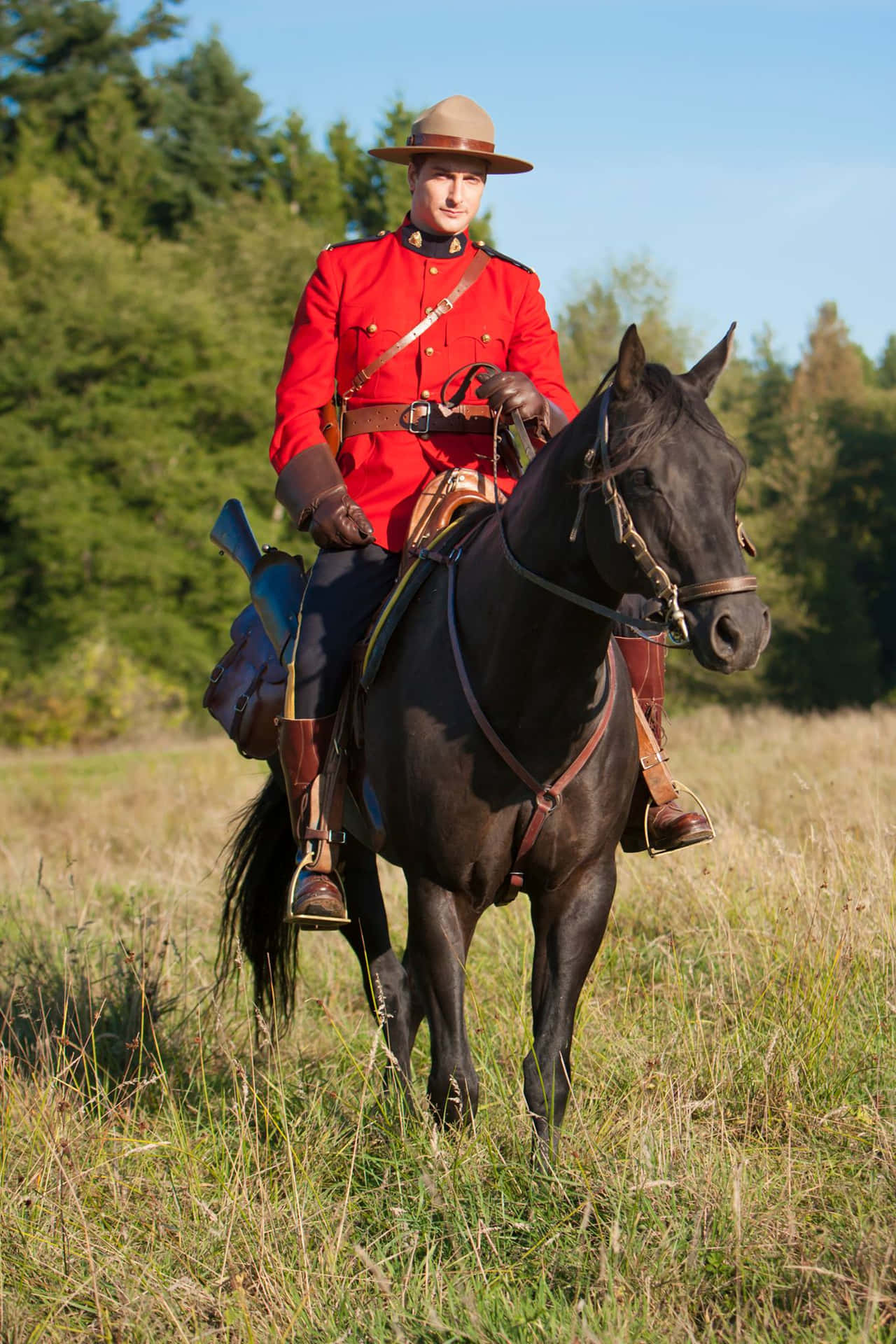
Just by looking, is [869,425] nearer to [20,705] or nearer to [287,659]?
[20,705]

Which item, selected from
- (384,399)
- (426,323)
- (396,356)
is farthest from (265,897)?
(426,323)

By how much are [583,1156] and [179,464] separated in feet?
122

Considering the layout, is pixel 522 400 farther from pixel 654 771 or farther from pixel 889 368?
pixel 889 368

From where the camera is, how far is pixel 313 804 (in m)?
5.01

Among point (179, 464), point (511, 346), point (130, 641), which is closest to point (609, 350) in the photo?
point (179, 464)

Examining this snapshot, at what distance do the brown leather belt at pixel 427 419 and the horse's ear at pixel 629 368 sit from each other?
135 centimetres

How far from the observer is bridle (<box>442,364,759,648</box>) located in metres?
3.38

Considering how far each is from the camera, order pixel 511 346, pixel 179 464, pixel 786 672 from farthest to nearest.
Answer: pixel 786 672, pixel 179 464, pixel 511 346

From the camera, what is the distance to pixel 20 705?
34.1 m

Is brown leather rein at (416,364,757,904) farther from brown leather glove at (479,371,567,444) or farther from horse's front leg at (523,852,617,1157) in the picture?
horse's front leg at (523,852,617,1157)

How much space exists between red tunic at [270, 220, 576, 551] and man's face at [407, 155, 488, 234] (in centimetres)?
9

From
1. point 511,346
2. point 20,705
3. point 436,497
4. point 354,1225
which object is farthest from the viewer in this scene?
point 20,705

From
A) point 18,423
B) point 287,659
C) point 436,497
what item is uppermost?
point 18,423

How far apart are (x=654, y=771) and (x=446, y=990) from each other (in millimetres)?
1111
